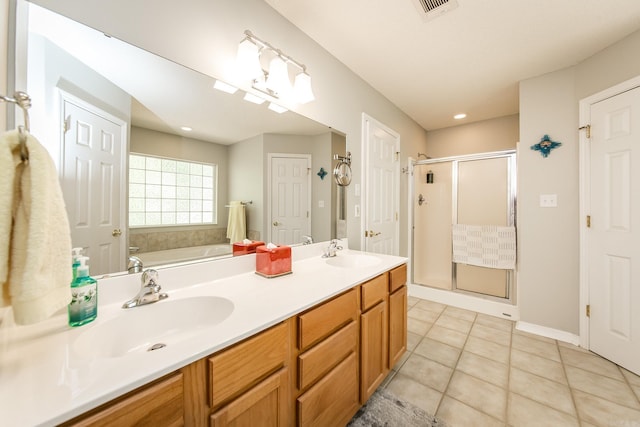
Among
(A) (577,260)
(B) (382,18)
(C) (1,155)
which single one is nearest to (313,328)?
(C) (1,155)

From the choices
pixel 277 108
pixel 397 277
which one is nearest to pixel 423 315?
pixel 397 277

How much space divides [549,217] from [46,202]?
3172 millimetres

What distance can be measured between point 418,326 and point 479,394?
0.87 m

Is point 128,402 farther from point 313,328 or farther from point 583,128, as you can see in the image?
point 583,128

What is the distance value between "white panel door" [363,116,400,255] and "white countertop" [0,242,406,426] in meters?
1.14

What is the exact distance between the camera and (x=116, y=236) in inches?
38.4

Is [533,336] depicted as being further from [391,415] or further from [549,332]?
[391,415]

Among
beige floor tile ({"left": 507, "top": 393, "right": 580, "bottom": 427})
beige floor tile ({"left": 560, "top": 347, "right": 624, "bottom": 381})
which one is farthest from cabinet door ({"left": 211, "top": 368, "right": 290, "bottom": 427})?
beige floor tile ({"left": 560, "top": 347, "right": 624, "bottom": 381})

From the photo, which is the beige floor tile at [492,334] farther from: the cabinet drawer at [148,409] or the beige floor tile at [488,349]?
the cabinet drawer at [148,409]

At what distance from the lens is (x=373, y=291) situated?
4.45ft

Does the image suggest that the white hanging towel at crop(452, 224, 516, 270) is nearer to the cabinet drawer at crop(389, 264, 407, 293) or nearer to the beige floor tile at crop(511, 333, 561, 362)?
the beige floor tile at crop(511, 333, 561, 362)

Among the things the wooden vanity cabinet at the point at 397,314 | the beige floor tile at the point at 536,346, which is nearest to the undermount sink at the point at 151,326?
the wooden vanity cabinet at the point at 397,314

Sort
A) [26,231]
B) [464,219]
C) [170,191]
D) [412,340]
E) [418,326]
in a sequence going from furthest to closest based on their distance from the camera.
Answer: [464,219] → [418,326] → [412,340] → [170,191] → [26,231]

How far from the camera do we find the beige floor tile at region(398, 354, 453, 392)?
1582 mm
